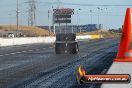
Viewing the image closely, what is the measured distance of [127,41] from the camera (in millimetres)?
5539

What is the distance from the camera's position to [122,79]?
15.2ft

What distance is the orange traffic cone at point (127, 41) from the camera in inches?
215

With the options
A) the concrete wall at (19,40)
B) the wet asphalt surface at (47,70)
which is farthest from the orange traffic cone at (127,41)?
the concrete wall at (19,40)

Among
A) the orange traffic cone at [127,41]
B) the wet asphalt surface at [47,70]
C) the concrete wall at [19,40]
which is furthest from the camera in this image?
the concrete wall at [19,40]

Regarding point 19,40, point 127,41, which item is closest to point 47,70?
point 127,41

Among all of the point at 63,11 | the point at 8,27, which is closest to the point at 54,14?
the point at 63,11

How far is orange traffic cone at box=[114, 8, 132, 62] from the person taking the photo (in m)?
5.47

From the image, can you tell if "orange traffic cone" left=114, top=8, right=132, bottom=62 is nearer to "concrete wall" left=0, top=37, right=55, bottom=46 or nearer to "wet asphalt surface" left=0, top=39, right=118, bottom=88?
"wet asphalt surface" left=0, top=39, right=118, bottom=88

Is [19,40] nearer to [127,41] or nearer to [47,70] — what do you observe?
[47,70]

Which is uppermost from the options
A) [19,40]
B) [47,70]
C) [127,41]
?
[127,41]

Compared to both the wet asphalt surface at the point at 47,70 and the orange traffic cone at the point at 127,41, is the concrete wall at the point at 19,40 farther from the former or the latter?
the orange traffic cone at the point at 127,41

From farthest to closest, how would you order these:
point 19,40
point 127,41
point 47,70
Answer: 1. point 19,40
2. point 47,70
3. point 127,41

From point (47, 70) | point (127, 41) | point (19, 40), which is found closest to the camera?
point (127, 41)

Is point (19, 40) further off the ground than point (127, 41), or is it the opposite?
point (127, 41)
